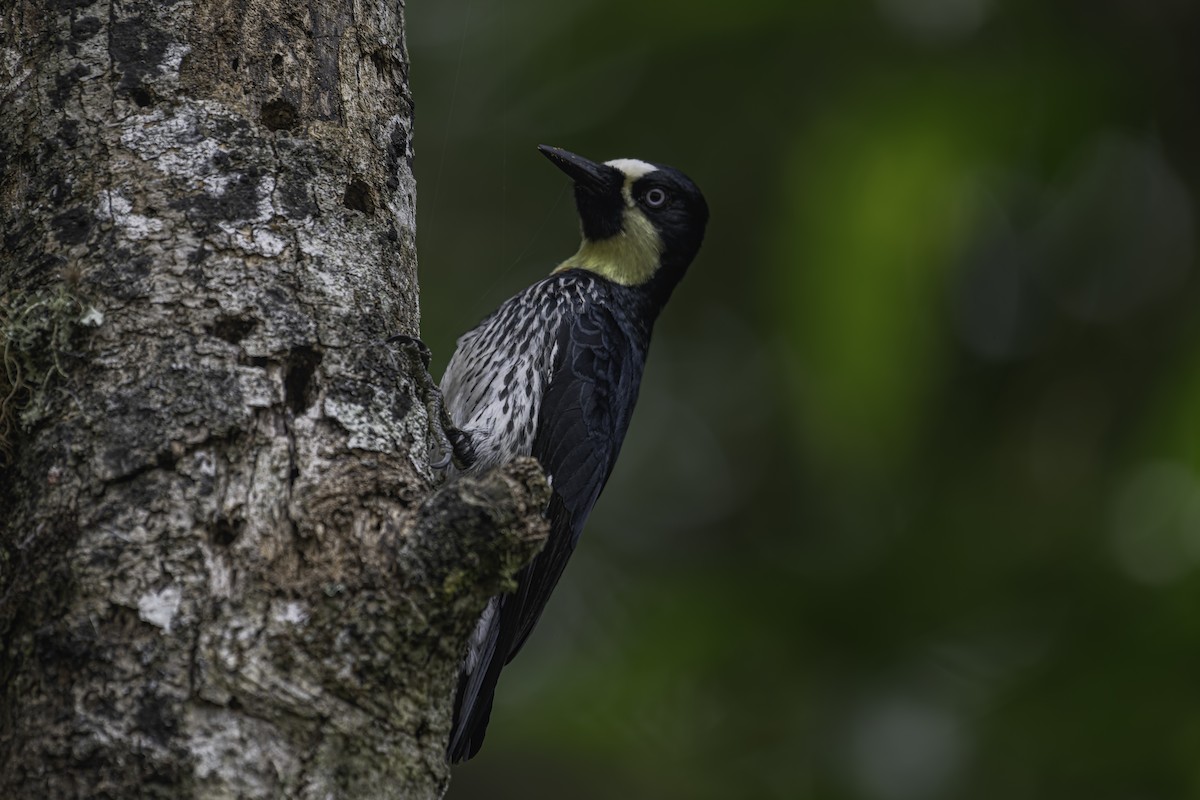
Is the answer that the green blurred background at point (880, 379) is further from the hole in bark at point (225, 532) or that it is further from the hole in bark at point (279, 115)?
the hole in bark at point (225, 532)

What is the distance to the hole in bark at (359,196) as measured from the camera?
258 cm

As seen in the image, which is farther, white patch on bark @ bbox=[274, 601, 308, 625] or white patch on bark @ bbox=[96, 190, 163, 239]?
white patch on bark @ bbox=[96, 190, 163, 239]

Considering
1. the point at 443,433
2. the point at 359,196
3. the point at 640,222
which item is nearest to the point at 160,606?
the point at 359,196

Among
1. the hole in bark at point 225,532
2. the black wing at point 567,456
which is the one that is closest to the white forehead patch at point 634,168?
the black wing at point 567,456

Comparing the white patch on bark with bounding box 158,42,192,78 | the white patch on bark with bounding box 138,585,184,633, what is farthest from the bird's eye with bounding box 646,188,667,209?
the white patch on bark with bounding box 138,585,184,633

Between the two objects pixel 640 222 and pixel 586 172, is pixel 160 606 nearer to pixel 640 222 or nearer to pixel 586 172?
pixel 586 172

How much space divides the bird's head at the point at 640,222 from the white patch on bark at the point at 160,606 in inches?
112

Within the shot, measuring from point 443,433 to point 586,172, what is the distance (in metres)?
1.38

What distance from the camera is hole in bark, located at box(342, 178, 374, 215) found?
2.58 m

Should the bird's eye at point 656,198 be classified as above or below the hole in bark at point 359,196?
below

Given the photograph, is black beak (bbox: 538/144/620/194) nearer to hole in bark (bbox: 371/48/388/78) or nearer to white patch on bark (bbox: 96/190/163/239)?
hole in bark (bbox: 371/48/388/78)

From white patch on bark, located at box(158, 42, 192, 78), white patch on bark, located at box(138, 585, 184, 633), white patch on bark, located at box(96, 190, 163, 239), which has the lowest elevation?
white patch on bark, located at box(138, 585, 184, 633)

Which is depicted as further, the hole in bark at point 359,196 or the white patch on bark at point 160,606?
the hole in bark at point 359,196

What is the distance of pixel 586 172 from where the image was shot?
449 cm
